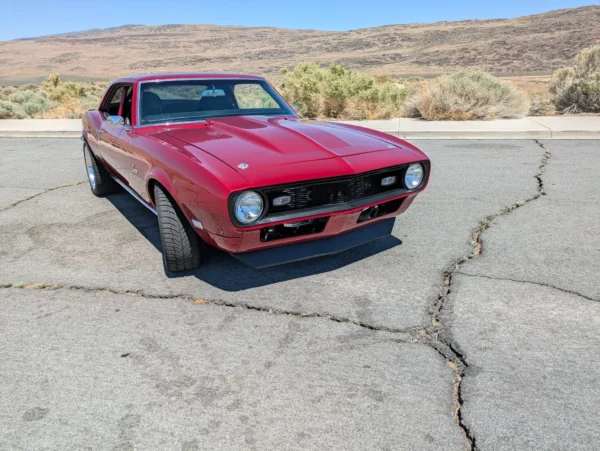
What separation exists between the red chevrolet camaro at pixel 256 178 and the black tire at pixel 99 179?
1.21 metres

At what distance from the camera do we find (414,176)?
142 inches

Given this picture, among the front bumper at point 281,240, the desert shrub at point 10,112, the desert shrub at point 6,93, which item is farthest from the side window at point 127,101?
the desert shrub at point 6,93

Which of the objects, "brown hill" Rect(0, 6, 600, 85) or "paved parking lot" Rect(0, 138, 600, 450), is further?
"brown hill" Rect(0, 6, 600, 85)

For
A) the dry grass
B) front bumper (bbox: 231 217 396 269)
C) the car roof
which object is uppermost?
the car roof

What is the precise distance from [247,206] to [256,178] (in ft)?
0.56

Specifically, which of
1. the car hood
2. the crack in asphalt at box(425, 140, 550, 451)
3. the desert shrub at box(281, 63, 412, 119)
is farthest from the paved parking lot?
the desert shrub at box(281, 63, 412, 119)

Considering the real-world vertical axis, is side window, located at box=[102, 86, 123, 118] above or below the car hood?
above

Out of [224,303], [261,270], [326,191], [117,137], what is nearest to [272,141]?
[326,191]

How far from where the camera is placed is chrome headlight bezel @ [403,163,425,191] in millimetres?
3562

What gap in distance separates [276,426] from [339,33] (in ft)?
381

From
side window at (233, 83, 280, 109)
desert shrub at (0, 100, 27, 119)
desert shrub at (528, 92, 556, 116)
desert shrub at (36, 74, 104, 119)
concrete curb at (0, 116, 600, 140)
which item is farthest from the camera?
desert shrub at (0, 100, 27, 119)

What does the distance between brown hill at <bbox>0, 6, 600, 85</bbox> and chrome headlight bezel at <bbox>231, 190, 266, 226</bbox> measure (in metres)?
57.7

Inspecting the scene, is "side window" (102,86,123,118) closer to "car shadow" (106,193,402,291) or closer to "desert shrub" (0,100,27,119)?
"car shadow" (106,193,402,291)

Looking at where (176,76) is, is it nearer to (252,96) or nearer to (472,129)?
(252,96)
